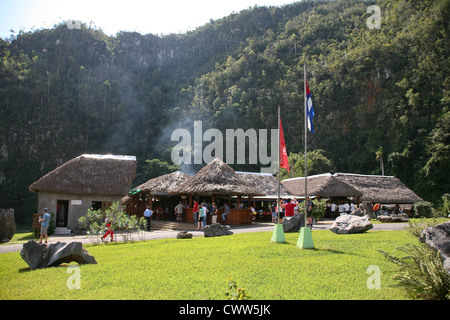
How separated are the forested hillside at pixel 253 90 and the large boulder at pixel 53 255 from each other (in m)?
41.7

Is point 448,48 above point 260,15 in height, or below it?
below

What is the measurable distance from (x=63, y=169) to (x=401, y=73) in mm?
51900

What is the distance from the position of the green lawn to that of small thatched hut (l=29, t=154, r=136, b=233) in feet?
36.8

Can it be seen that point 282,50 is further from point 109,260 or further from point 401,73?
point 109,260

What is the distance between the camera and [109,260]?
8.62m

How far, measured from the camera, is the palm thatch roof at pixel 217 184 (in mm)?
21078

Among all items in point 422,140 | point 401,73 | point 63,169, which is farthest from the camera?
point 401,73

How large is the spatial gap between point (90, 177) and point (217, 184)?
7859 millimetres

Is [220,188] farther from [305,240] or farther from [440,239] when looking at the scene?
[440,239]

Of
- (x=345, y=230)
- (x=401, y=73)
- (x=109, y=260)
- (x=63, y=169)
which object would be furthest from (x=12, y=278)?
(x=401, y=73)
